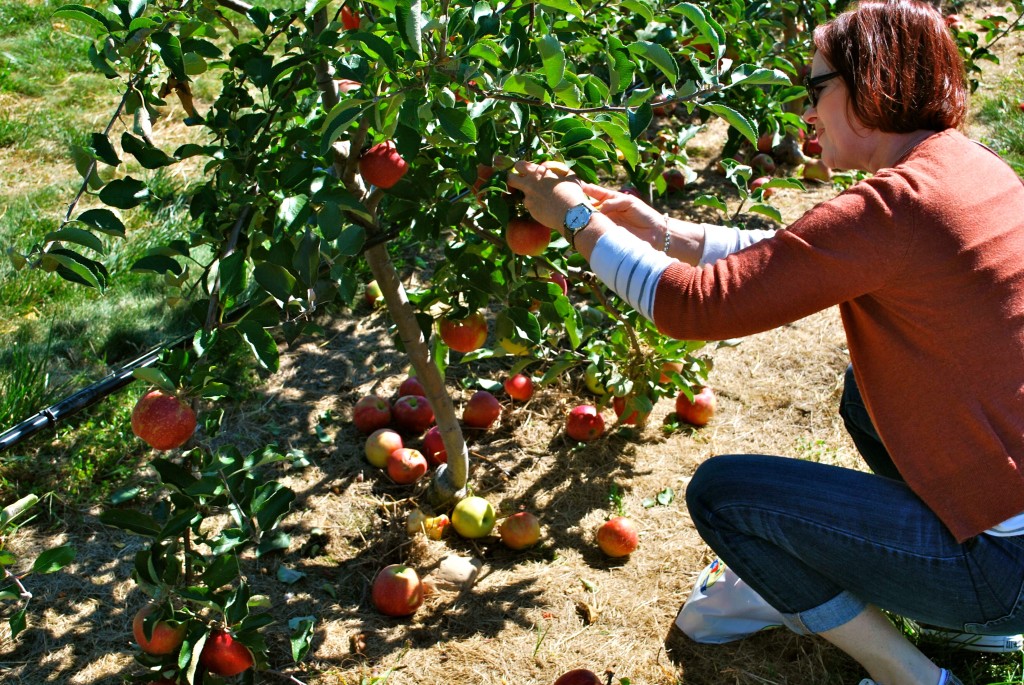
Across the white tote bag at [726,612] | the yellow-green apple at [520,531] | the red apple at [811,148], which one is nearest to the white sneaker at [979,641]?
the white tote bag at [726,612]

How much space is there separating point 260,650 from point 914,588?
4.42ft

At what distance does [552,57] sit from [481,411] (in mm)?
1708

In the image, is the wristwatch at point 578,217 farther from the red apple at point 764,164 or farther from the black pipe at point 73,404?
the red apple at point 764,164

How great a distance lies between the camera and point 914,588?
1.75 m

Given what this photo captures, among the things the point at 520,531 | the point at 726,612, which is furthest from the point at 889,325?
the point at 520,531

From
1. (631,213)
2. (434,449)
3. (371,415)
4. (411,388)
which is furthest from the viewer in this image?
(411,388)

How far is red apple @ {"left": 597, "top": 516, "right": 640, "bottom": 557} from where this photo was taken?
98.8 inches

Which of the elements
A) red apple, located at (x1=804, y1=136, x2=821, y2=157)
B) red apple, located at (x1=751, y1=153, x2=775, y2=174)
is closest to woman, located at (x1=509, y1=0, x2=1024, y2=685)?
red apple, located at (x1=751, y1=153, x2=775, y2=174)

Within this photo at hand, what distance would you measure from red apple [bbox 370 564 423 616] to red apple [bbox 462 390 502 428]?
779 mm

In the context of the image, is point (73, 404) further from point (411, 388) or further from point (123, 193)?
point (123, 193)

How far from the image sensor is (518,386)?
3.10 m

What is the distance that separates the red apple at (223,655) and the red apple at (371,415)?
3.77ft

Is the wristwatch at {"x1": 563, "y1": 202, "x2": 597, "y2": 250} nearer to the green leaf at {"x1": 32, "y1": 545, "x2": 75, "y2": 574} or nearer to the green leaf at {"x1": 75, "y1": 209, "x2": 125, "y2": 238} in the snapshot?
the green leaf at {"x1": 75, "y1": 209, "x2": 125, "y2": 238}

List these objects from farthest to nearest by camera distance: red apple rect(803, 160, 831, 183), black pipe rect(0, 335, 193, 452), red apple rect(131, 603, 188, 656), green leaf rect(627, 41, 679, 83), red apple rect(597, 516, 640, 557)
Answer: red apple rect(803, 160, 831, 183), black pipe rect(0, 335, 193, 452), red apple rect(597, 516, 640, 557), red apple rect(131, 603, 188, 656), green leaf rect(627, 41, 679, 83)
